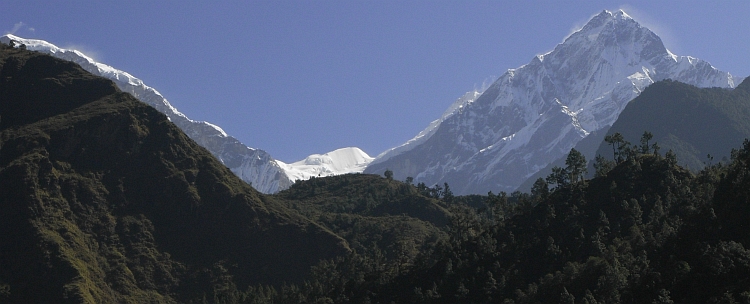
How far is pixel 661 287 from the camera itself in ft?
547

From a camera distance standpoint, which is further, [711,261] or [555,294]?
[555,294]

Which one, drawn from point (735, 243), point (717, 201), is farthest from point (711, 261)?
point (717, 201)

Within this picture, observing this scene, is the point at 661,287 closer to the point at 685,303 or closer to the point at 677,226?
the point at 685,303

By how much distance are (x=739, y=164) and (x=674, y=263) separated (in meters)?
39.7

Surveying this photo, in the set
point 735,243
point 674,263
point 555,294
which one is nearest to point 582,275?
point 555,294

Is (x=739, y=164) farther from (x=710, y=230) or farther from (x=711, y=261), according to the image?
(x=711, y=261)

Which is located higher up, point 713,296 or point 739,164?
point 739,164

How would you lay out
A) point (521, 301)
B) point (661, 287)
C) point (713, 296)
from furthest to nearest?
point (521, 301) < point (661, 287) < point (713, 296)

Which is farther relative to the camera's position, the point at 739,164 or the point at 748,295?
the point at 739,164

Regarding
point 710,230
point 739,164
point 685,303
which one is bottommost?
point 685,303

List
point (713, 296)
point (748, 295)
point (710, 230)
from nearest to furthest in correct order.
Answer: point (748, 295) → point (713, 296) → point (710, 230)

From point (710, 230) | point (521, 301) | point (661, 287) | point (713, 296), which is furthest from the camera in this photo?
point (521, 301)

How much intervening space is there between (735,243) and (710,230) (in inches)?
574

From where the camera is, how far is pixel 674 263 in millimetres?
171750
